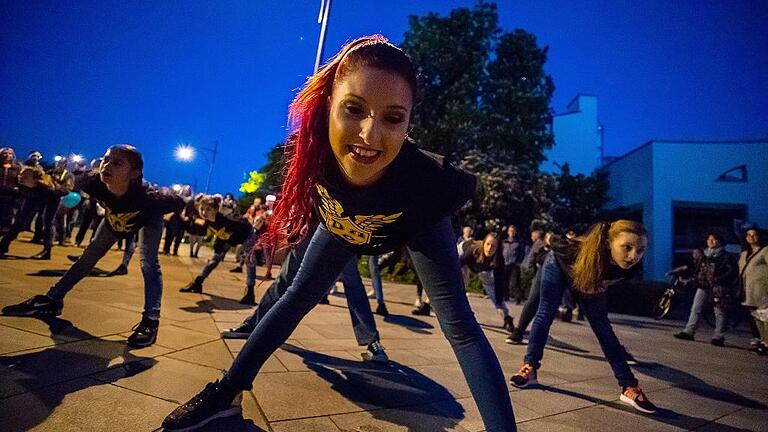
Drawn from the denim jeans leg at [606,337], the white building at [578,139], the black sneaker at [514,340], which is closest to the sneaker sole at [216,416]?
the denim jeans leg at [606,337]

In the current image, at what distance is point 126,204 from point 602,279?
13.0 ft

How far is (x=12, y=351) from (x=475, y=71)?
1951 centimetres

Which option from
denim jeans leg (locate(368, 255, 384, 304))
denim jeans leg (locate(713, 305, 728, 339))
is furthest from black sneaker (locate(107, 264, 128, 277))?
denim jeans leg (locate(713, 305, 728, 339))

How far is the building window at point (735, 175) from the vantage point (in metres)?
17.8

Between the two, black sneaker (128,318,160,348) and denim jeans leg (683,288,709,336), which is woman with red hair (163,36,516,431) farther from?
denim jeans leg (683,288,709,336)

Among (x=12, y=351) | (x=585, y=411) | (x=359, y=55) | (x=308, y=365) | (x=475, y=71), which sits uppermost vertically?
(x=475, y=71)

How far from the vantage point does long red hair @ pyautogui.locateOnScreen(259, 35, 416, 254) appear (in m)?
1.63

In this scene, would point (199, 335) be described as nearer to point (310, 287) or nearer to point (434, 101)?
point (310, 287)

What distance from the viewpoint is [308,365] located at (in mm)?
3002

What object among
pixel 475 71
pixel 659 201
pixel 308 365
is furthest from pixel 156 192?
pixel 659 201

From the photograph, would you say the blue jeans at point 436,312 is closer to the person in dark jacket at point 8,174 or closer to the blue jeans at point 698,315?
the blue jeans at point 698,315

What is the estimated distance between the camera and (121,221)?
10.7 ft

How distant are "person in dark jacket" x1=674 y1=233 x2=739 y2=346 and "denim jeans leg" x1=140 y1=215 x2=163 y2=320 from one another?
8.83 m

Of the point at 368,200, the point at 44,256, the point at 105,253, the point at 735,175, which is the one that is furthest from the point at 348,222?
the point at 735,175
